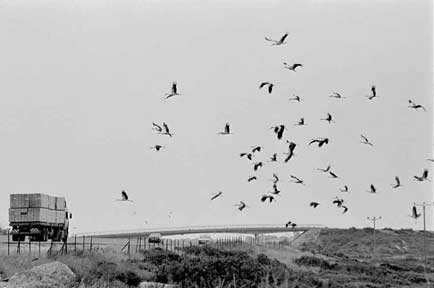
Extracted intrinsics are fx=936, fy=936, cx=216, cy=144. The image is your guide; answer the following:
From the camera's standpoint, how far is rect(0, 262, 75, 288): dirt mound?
2860cm

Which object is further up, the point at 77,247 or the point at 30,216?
the point at 30,216

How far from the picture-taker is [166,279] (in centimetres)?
3775

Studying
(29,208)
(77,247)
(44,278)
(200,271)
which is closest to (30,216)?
(29,208)

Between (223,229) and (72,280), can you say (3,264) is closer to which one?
(72,280)

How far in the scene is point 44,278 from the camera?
99.0ft

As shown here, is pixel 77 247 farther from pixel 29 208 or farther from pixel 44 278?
pixel 44 278

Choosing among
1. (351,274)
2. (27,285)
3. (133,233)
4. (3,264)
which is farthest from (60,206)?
(133,233)

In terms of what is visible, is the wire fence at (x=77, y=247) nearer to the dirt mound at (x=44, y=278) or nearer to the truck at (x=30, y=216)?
the truck at (x=30, y=216)

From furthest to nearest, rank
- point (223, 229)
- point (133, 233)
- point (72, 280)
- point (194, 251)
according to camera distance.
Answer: point (223, 229), point (133, 233), point (194, 251), point (72, 280)

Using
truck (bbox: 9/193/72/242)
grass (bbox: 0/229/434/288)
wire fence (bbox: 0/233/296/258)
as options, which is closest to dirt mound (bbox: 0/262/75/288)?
grass (bbox: 0/229/434/288)

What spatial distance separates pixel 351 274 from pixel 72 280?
37.8m

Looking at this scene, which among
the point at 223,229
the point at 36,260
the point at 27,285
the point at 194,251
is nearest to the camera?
the point at 27,285

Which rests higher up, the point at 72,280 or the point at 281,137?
the point at 281,137

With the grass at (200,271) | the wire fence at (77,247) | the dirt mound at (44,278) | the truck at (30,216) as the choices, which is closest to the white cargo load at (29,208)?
the truck at (30,216)
